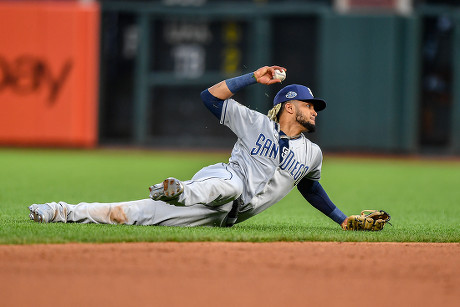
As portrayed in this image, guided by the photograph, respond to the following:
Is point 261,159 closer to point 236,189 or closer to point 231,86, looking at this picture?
point 236,189

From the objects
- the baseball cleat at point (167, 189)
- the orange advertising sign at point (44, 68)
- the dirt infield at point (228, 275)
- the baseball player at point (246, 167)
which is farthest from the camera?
the orange advertising sign at point (44, 68)

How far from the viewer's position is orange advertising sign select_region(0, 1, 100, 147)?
685 inches

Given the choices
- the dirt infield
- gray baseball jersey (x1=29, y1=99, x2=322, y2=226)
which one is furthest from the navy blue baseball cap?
the dirt infield

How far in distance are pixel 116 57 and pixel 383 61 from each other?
5516 millimetres

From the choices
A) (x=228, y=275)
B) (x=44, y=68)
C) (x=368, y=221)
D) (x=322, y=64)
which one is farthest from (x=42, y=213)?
(x=44, y=68)

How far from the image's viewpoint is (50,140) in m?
17.7

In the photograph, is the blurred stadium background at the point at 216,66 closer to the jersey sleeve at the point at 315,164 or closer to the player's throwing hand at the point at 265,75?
the jersey sleeve at the point at 315,164

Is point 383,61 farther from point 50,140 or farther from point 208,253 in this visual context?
point 208,253

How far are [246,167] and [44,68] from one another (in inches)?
490

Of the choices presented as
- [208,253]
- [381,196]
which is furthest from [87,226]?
[381,196]

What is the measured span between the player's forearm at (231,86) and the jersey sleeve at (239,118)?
0.10 meters

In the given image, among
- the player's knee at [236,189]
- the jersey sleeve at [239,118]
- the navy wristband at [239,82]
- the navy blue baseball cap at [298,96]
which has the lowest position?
the player's knee at [236,189]

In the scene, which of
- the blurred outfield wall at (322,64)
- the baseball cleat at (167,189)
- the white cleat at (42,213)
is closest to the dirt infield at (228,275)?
the baseball cleat at (167,189)

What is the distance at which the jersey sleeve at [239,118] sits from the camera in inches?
229
